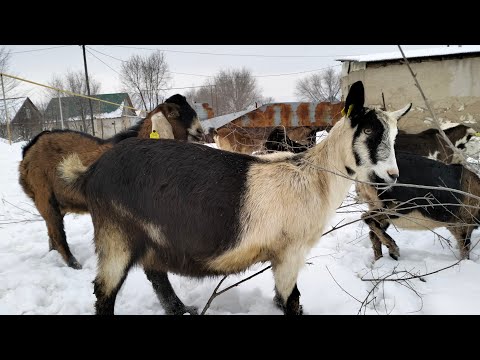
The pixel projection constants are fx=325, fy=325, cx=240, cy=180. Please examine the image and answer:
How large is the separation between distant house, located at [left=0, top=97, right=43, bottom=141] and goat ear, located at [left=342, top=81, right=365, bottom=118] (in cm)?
1117

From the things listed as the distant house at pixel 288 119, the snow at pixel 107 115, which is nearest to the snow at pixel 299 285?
the distant house at pixel 288 119

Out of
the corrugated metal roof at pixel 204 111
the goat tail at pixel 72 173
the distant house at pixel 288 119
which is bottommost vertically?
the goat tail at pixel 72 173

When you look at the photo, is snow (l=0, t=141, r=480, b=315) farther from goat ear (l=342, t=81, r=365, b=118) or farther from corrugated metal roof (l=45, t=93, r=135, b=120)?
corrugated metal roof (l=45, t=93, r=135, b=120)

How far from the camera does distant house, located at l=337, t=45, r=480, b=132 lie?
10.5 meters

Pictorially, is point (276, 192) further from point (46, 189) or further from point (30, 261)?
point (30, 261)

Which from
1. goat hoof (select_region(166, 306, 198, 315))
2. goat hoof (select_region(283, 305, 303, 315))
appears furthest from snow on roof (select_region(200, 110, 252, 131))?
goat hoof (select_region(283, 305, 303, 315))

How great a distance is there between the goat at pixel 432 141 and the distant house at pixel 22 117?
11043 mm

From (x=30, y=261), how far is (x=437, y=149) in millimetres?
8118

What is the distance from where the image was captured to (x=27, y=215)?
7457mm

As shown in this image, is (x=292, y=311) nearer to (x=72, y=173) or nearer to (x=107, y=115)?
(x=72, y=173)

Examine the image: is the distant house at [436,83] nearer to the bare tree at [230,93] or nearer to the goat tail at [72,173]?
the bare tree at [230,93]

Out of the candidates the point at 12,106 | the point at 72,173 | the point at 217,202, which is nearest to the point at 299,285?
the point at 217,202

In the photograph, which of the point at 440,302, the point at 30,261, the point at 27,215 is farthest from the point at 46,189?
the point at 440,302

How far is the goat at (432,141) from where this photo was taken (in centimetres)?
694
